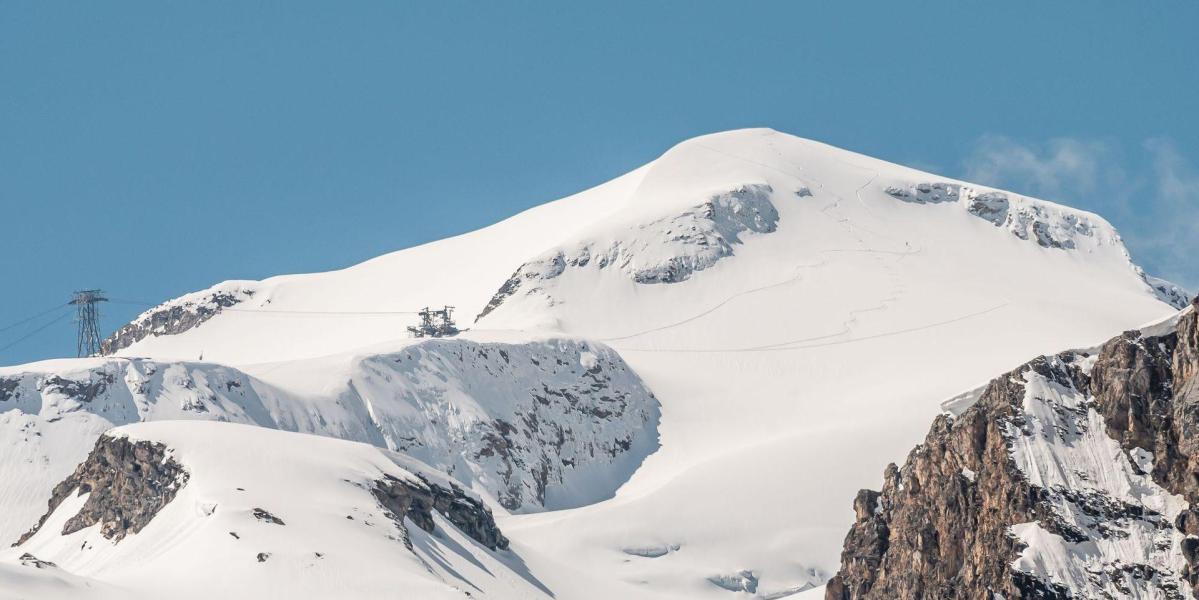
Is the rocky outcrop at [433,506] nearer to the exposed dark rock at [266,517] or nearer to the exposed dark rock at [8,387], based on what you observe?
the exposed dark rock at [266,517]

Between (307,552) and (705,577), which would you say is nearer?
(307,552)

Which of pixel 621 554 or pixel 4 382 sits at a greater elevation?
pixel 4 382

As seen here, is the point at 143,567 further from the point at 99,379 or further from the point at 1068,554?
the point at 99,379

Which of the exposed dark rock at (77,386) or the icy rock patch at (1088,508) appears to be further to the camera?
the exposed dark rock at (77,386)

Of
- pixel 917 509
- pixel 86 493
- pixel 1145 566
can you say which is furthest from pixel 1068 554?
pixel 86 493

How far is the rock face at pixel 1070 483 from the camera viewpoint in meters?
87.9

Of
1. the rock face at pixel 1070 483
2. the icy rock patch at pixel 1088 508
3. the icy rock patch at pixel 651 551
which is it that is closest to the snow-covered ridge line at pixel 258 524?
the icy rock patch at pixel 651 551

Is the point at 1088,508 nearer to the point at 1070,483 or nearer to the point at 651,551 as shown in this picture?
the point at 1070,483

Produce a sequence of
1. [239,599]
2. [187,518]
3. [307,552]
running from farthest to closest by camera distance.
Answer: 1. [187,518]
2. [307,552]
3. [239,599]

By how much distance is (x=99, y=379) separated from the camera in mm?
187125

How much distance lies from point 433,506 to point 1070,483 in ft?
214

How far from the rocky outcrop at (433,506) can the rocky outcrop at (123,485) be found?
12896 mm

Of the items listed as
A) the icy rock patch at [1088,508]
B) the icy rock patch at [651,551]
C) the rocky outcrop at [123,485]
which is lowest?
the icy rock patch at [1088,508]

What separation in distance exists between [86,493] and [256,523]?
25374 mm
